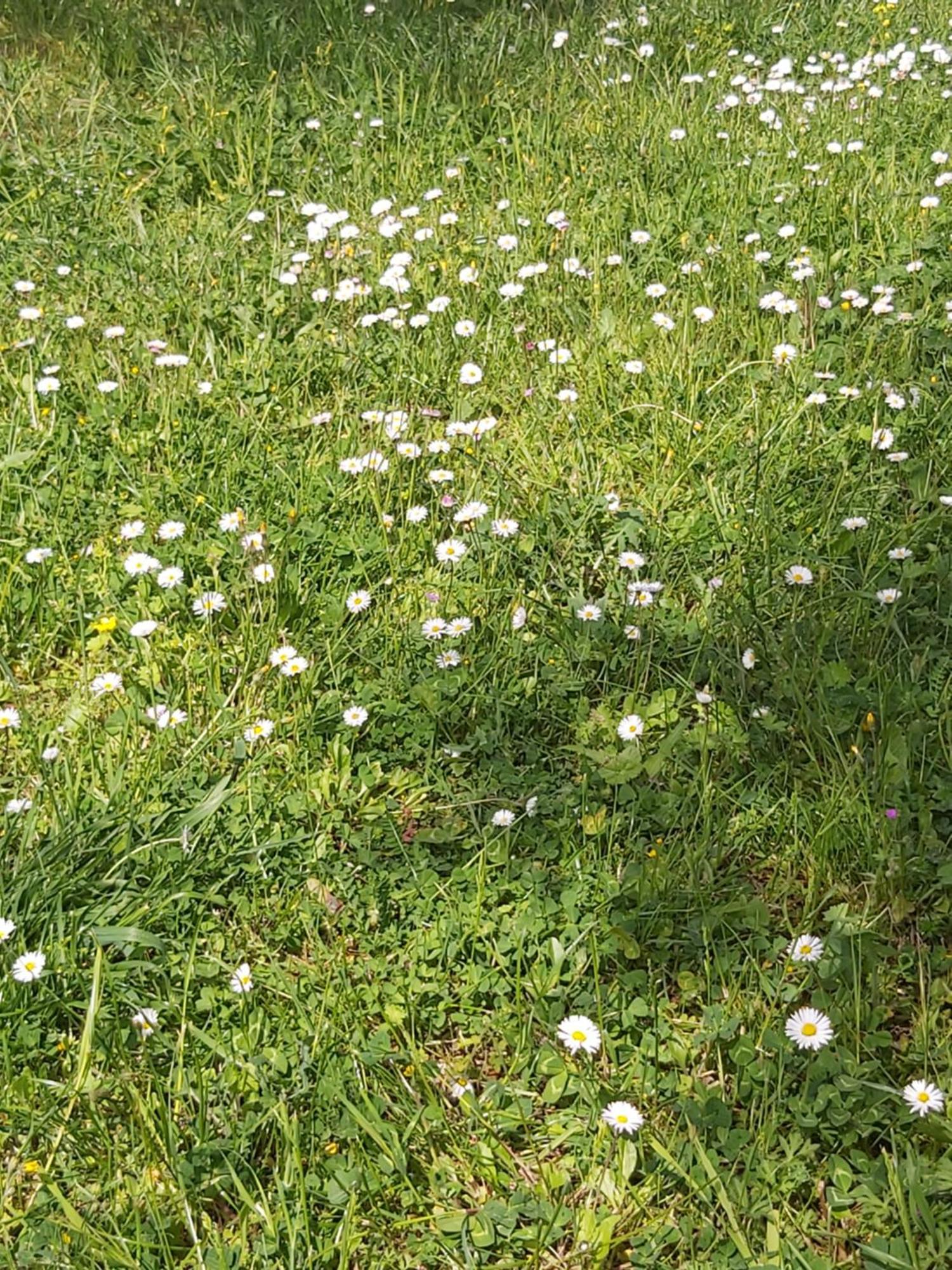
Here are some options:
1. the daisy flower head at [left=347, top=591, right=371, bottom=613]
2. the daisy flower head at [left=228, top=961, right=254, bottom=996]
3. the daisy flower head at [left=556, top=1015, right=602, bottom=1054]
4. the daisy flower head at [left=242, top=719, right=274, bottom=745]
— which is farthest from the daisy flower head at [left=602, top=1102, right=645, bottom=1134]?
the daisy flower head at [left=347, top=591, right=371, bottom=613]

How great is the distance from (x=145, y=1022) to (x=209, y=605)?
41.0 inches

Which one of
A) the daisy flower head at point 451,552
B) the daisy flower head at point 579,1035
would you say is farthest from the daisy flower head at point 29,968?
the daisy flower head at point 451,552

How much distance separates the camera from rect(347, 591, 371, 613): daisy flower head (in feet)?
9.37

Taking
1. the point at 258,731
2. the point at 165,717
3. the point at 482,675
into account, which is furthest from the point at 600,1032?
the point at 165,717

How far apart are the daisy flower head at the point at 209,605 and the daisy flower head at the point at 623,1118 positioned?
1.42 meters

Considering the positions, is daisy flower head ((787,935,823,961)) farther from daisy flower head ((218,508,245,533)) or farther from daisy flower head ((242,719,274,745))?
daisy flower head ((218,508,245,533))

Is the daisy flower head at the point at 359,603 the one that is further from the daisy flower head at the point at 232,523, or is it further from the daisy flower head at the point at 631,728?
the daisy flower head at the point at 631,728

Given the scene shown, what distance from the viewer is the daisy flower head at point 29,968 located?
6.81 ft

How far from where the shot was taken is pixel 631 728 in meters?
2.54

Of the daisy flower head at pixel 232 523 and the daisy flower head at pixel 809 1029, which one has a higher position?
the daisy flower head at pixel 232 523

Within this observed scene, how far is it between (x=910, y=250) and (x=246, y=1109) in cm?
314

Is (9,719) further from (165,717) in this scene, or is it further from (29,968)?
(29,968)

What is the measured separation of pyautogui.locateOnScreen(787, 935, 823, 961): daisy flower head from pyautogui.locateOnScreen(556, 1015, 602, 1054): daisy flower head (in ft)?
1.17

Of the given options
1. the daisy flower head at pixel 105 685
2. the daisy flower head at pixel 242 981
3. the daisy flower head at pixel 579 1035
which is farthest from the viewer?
the daisy flower head at pixel 105 685
